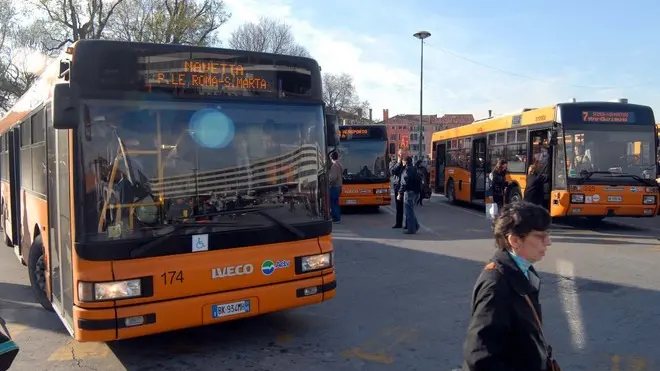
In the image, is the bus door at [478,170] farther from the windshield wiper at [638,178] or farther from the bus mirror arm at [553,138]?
the windshield wiper at [638,178]

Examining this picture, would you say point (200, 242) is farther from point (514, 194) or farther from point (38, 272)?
point (514, 194)

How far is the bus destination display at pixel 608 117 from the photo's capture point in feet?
40.9

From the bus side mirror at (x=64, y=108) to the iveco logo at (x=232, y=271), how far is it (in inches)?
65.8

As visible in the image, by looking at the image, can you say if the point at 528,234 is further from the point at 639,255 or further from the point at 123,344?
the point at 639,255

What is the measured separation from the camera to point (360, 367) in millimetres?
4750

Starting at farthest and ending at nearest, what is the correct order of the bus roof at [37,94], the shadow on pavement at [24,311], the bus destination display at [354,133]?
the bus destination display at [354,133], the shadow on pavement at [24,311], the bus roof at [37,94]

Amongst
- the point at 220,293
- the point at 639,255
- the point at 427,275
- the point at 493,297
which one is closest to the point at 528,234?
the point at 493,297

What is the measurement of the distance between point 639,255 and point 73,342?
9.23 m

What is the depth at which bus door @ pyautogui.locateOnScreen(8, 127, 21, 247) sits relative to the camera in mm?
8047

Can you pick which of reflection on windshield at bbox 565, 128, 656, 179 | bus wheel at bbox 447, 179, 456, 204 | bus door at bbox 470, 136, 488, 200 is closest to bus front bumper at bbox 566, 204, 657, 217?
reflection on windshield at bbox 565, 128, 656, 179

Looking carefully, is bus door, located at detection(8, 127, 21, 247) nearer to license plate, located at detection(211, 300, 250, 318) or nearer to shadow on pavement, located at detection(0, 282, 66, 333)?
shadow on pavement, located at detection(0, 282, 66, 333)

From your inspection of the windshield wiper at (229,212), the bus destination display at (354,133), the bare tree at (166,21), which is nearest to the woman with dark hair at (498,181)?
the bus destination display at (354,133)

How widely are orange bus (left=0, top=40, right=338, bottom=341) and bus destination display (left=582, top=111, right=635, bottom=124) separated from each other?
906 cm

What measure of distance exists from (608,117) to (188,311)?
11.4 meters
